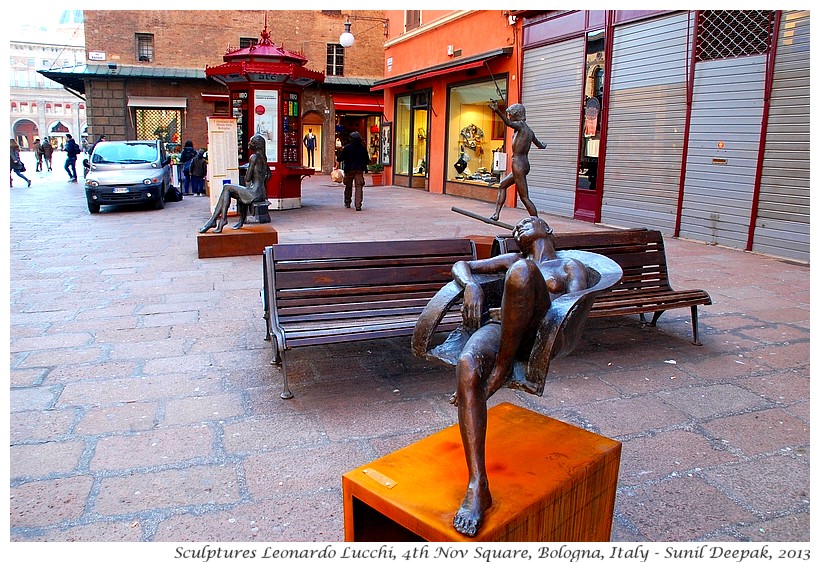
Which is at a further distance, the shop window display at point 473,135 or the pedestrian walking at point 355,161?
the shop window display at point 473,135

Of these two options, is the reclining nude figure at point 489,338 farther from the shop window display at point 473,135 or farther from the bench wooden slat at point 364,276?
the shop window display at point 473,135

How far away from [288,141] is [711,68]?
28.3 feet

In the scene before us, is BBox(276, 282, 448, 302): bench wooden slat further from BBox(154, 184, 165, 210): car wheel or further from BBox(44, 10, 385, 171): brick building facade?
BBox(44, 10, 385, 171): brick building facade

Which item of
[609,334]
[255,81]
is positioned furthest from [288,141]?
[609,334]

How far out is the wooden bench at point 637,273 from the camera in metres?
5.23

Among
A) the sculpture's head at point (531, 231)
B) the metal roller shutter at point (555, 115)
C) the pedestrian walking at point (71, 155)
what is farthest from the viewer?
the pedestrian walking at point (71, 155)

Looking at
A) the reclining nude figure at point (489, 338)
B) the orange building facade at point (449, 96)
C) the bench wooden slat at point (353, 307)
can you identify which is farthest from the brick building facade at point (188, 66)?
the reclining nude figure at point (489, 338)

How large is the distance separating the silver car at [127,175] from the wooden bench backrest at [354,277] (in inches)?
459

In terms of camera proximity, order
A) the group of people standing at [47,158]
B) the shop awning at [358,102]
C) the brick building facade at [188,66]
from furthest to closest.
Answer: the shop awning at [358,102]
the brick building facade at [188,66]
the group of people standing at [47,158]

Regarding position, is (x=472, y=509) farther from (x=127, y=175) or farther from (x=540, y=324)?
(x=127, y=175)

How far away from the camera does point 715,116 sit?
35.6 ft

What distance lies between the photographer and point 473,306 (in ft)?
8.50

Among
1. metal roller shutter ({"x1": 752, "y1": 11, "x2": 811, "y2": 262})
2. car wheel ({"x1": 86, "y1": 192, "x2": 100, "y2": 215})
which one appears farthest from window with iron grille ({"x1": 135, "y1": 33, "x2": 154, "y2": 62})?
metal roller shutter ({"x1": 752, "y1": 11, "x2": 811, "y2": 262})
